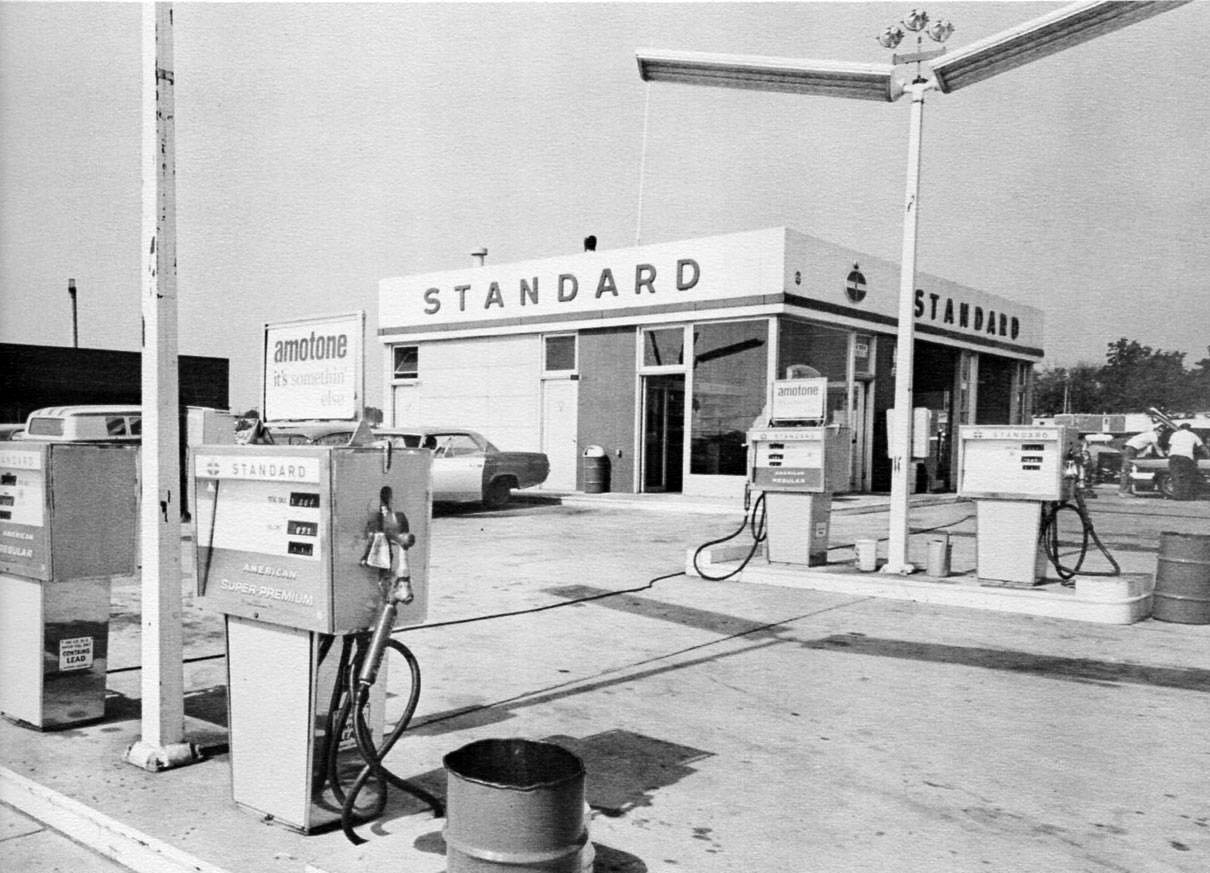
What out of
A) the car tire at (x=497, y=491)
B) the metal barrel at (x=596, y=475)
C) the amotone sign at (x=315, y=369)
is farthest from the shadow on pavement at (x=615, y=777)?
the metal barrel at (x=596, y=475)

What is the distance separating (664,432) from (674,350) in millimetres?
1777

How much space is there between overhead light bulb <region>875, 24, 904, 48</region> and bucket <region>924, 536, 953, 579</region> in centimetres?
467

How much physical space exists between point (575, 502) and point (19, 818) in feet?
48.6

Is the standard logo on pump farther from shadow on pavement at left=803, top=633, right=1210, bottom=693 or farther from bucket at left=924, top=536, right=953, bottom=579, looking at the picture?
bucket at left=924, top=536, right=953, bottom=579

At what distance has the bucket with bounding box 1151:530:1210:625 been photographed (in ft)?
24.9

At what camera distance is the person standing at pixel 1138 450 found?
1000 inches

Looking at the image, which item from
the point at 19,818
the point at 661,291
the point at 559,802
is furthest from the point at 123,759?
the point at 661,291

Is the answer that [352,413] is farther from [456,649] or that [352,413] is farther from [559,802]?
[456,649]

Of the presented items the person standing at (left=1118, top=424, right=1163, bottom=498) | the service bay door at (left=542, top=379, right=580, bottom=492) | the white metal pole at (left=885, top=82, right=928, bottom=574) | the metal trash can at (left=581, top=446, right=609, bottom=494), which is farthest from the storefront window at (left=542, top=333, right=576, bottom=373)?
the person standing at (left=1118, top=424, right=1163, bottom=498)

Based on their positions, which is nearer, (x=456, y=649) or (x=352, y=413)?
(x=352, y=413)

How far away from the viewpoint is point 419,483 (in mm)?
3668

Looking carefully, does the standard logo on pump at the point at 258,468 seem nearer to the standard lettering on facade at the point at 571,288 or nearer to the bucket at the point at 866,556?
the bucket at the point at 866,556

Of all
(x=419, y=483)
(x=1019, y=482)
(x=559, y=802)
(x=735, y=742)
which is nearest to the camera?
(x=559, y=802)

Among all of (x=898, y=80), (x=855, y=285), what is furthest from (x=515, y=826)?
(x=855, y=285)
